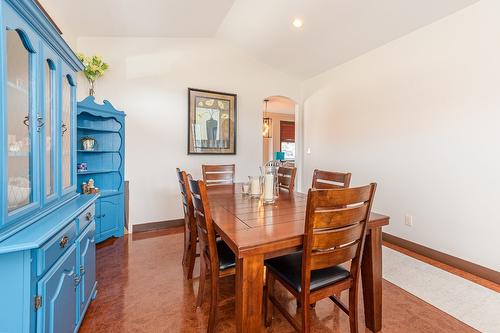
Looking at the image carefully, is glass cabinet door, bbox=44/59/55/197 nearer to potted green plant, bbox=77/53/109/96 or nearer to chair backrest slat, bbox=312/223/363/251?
chair backrest slat, bbox=312/223/363/251

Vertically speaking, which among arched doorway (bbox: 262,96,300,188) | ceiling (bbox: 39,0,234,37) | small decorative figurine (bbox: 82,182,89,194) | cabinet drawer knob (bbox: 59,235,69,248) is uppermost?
ceiling (bbox: 39,0,234,37)

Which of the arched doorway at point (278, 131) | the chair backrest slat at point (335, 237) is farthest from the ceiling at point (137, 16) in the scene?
the arched doorway at point (278, 131)

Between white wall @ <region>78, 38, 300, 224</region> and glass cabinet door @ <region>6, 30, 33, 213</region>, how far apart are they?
226 cm

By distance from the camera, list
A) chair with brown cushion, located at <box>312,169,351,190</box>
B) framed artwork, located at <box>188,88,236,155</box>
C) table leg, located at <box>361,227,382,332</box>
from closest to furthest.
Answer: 1. table leg, located at <box>361,227,382,332</box>
2. chair with brown cushion, located at <box>312,169,351,190</box>
3. framed artwork, located at <box>188,88,236,155</box>

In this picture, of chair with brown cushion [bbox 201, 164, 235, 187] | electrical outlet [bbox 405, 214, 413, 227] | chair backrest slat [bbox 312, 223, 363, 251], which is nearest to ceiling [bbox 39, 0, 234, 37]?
chair with brown cushion [bbox 201, 164, 235, 187]

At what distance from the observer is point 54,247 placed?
1100mm

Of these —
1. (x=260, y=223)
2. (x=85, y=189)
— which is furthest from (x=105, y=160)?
(x=260, y=223)

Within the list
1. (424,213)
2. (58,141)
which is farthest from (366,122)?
(58,141)

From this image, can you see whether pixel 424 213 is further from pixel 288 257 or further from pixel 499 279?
pixel 288 257

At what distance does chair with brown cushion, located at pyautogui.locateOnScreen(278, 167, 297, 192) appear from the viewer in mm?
2508

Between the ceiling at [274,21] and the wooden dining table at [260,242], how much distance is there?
237 cm

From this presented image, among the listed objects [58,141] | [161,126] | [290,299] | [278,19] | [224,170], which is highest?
[278,19]

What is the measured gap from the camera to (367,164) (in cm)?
339

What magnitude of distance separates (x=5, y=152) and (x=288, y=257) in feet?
4.97
